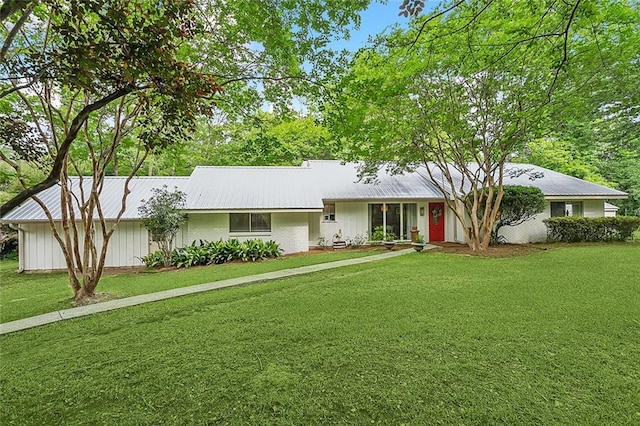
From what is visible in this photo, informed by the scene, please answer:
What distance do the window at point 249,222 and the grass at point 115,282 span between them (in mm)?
2187

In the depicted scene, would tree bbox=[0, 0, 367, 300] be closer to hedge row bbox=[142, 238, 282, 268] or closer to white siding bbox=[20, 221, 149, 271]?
hedge row bbox=[142, 238, 282, 268]

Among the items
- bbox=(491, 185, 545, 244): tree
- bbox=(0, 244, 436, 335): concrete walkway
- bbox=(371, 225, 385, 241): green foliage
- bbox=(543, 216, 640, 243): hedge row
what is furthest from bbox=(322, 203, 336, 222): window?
bbox=(543, 216, 640, 243): hedge row

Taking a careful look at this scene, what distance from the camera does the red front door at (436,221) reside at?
50.3 feet

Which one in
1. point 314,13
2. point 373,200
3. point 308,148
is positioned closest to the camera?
point 314,13

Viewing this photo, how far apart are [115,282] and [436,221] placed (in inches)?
533

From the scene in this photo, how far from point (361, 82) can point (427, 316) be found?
500cm

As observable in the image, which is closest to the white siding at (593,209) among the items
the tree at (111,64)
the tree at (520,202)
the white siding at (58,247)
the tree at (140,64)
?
the tree at (520,202)

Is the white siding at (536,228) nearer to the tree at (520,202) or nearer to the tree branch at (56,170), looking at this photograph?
the tree at (520,202)

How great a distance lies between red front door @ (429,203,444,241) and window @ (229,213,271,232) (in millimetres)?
8000

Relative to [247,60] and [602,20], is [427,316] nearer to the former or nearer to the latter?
[247,60]

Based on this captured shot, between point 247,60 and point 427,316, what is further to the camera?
point 247,60

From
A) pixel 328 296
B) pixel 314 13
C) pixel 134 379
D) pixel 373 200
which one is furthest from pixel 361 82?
pixel 373 200

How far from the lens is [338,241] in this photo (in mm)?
14203

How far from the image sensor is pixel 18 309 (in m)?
6.43
